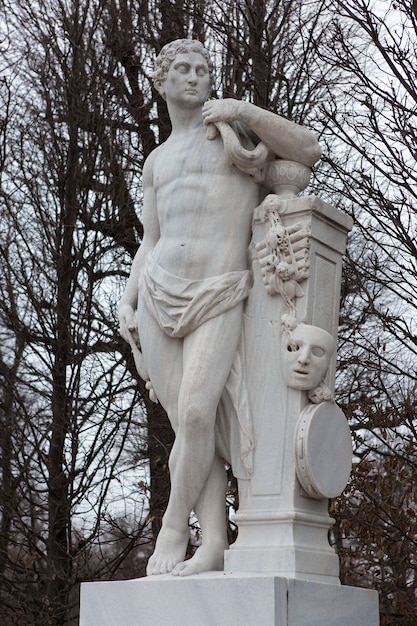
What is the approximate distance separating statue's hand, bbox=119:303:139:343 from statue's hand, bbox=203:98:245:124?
1055 mm

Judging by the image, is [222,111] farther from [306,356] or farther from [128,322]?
[306,356]

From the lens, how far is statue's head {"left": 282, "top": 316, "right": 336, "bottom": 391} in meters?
5.46

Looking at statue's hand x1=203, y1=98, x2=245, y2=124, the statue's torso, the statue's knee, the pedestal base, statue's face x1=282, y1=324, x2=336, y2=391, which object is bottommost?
the pedestal base

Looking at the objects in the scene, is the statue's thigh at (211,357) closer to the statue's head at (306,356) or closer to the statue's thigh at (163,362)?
the statue's thigh at (163,362)

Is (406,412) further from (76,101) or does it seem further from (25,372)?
(76,101)

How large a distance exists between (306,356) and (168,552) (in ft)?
3.81

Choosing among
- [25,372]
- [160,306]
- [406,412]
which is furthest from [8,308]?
[160,306]

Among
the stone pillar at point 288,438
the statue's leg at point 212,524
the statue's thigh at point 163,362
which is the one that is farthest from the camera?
the statue's thigh at point 163,362

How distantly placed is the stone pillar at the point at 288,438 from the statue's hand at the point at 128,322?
0.67 meters

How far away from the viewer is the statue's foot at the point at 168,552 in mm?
5641

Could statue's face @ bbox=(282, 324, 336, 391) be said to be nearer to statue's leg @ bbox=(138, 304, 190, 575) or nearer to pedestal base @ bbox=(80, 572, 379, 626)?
statue's leg @ bbox=(138, 304, 190, 575)

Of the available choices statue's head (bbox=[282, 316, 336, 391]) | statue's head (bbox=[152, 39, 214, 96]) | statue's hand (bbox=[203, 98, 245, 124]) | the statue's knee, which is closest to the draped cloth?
the statue's knee

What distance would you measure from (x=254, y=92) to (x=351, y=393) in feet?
9.61

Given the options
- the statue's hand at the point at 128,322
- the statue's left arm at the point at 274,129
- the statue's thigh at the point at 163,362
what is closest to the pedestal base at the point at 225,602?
the statue's thigh at the point at 163,362
